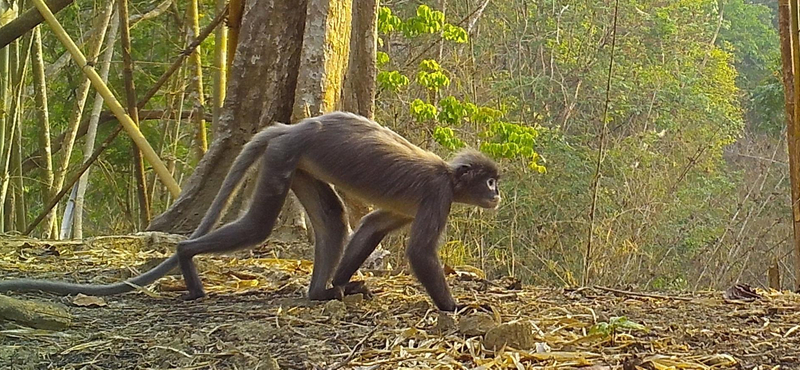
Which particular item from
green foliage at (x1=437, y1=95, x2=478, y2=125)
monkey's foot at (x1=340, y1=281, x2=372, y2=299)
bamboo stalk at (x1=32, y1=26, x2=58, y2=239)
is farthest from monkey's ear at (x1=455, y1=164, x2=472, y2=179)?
green foliage at (x1=437, y1=95, x2=478, y2=125)

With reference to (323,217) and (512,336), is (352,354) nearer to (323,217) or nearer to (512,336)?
(512,336)

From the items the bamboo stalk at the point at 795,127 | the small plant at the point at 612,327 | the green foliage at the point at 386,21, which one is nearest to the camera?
the small plant at the point at 612,327

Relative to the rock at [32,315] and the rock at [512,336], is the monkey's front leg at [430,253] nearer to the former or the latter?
the rock at [512,336]

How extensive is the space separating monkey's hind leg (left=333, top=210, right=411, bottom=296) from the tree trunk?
1815 mm

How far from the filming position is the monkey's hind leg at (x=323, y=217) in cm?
475

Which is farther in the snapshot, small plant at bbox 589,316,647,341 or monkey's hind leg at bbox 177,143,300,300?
monkey's hind leg at bbox 177,143,300,300

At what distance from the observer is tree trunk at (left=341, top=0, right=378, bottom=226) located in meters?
6.80

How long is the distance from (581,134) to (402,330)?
14440 millimetres

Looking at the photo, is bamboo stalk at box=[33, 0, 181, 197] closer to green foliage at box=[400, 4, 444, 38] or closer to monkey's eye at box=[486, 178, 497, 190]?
monkey's eye at box=[486, 178, 497, 190]

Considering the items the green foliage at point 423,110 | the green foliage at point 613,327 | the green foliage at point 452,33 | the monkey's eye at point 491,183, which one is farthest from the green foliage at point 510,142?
the green foliage at point 613,327

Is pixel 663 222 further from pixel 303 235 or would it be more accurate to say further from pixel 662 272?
pixel 303 235

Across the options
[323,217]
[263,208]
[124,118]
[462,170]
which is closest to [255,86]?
[124,118]

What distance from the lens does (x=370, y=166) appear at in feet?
15.1

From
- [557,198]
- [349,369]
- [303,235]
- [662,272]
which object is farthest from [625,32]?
[349,369]
